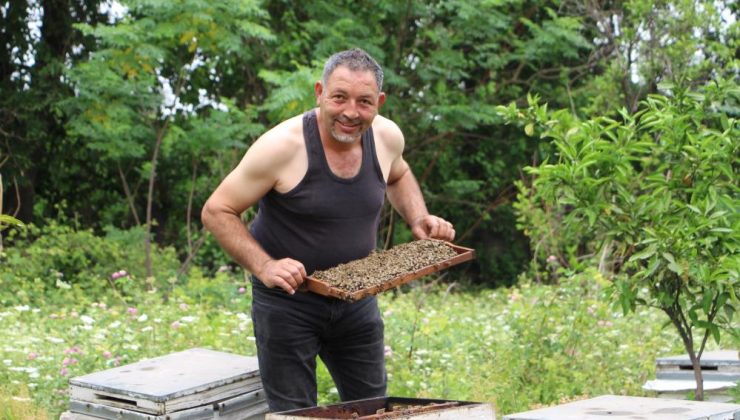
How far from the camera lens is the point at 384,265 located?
3971 millimetres

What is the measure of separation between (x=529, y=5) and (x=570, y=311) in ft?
30.4

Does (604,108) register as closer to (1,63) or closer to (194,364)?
(1,63)

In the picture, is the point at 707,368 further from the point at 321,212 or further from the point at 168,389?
the point at 168,389

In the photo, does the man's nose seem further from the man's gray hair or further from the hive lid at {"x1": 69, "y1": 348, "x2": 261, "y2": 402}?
the hive lid at {"x1": 69, "y1": 348, "x2": 261, "y2": 402}

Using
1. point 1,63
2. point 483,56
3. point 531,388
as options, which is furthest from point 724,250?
point 1,63

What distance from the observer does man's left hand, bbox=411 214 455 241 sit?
424 cm

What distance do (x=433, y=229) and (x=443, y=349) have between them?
3.24 meters

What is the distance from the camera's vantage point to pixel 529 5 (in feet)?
51.2

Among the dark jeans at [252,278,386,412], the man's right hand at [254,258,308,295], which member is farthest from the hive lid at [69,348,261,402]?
the man's right hand at [254,258,308,295]

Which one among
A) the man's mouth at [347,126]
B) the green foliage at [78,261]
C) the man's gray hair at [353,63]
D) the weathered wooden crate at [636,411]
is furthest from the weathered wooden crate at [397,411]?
the green foliage at [78,261]

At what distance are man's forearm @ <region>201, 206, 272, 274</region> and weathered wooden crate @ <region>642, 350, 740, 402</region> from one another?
8.24 feet

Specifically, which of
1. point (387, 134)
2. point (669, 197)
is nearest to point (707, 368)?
point (669, 197)

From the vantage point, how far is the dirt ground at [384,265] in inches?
149

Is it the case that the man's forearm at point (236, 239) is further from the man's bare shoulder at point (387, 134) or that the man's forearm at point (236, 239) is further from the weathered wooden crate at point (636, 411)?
the weathered wooden crate at point (636, 411)
